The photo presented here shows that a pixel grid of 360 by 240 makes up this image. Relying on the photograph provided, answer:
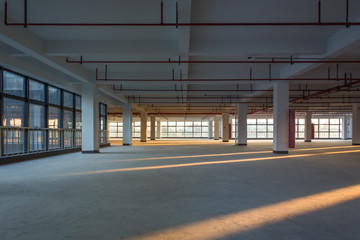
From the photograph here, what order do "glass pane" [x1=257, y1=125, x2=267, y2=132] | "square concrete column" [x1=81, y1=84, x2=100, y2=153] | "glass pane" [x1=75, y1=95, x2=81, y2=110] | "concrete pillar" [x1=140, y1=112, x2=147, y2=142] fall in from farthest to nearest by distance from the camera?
1. "glass pane" [x1=257, y1=125, x2=267, y2=132]
2. "concrete pillar" [x1=140, y1=112, x2=147, y2=142]
3. "glass pane" [x1=75, y1=95, x2=81, y2=110]
4. "square concrete column" [x1=81, y1=84, x2=100, y2=153]

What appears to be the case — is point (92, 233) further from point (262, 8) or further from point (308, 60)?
point (308, 60)

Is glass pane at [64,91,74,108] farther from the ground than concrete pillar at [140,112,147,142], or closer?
farther from the ground

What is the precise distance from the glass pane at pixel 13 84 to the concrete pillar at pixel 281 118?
12762 mm

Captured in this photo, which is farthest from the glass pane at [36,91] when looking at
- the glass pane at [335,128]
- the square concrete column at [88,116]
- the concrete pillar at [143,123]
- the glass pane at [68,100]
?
the glass pane at [335,128]

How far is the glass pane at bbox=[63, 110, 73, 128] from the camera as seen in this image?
53.8 feet

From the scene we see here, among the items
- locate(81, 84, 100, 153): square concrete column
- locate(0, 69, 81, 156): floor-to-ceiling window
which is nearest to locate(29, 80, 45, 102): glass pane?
locate(0, 69, 81, 156): floor-to-ceiling window

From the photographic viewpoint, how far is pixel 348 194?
5.61 metres

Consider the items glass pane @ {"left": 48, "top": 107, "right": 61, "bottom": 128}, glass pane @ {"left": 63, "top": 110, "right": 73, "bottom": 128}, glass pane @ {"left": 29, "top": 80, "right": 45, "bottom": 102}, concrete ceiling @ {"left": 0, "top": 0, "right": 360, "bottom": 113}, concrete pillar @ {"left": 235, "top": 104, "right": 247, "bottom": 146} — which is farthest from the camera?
concrete pillar @ {"left": 235, "top": 104, "right": 247, "bottom": 146}

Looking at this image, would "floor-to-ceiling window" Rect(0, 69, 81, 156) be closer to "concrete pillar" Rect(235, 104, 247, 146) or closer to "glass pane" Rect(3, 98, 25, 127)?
"glass pane" Rect(3, 98, 25, 127)

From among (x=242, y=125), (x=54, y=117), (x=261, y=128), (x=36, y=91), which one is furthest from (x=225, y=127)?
(x=36, y=91)

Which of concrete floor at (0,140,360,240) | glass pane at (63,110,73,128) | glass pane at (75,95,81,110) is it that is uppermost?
glass pane at (75,95,81,110)

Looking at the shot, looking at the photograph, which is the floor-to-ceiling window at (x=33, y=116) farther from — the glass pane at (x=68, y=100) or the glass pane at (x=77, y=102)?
the glass pane at (x=77, y=102)

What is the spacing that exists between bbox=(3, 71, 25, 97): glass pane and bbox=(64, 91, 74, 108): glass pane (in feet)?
14.9

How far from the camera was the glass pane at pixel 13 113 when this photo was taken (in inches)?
429
